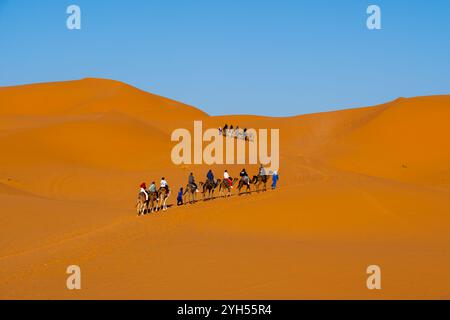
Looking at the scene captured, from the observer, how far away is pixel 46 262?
1555cm

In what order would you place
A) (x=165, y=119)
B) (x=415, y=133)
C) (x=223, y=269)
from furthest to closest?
(x=165, y=119) → (x=415, y=133) → (x=223, y=269)

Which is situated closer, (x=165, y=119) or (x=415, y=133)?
(x=415, y=133)

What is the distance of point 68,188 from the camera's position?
38062mm

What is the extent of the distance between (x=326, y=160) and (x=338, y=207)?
3725 cm

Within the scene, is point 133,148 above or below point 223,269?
above

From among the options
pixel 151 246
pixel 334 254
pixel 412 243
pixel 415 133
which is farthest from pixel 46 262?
pixel 415 133

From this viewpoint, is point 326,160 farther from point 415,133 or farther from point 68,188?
point 68,188

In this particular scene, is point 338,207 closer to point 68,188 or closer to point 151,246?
point 151,246

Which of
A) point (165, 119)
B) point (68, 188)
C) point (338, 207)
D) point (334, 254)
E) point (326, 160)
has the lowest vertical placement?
point (334, 254)
